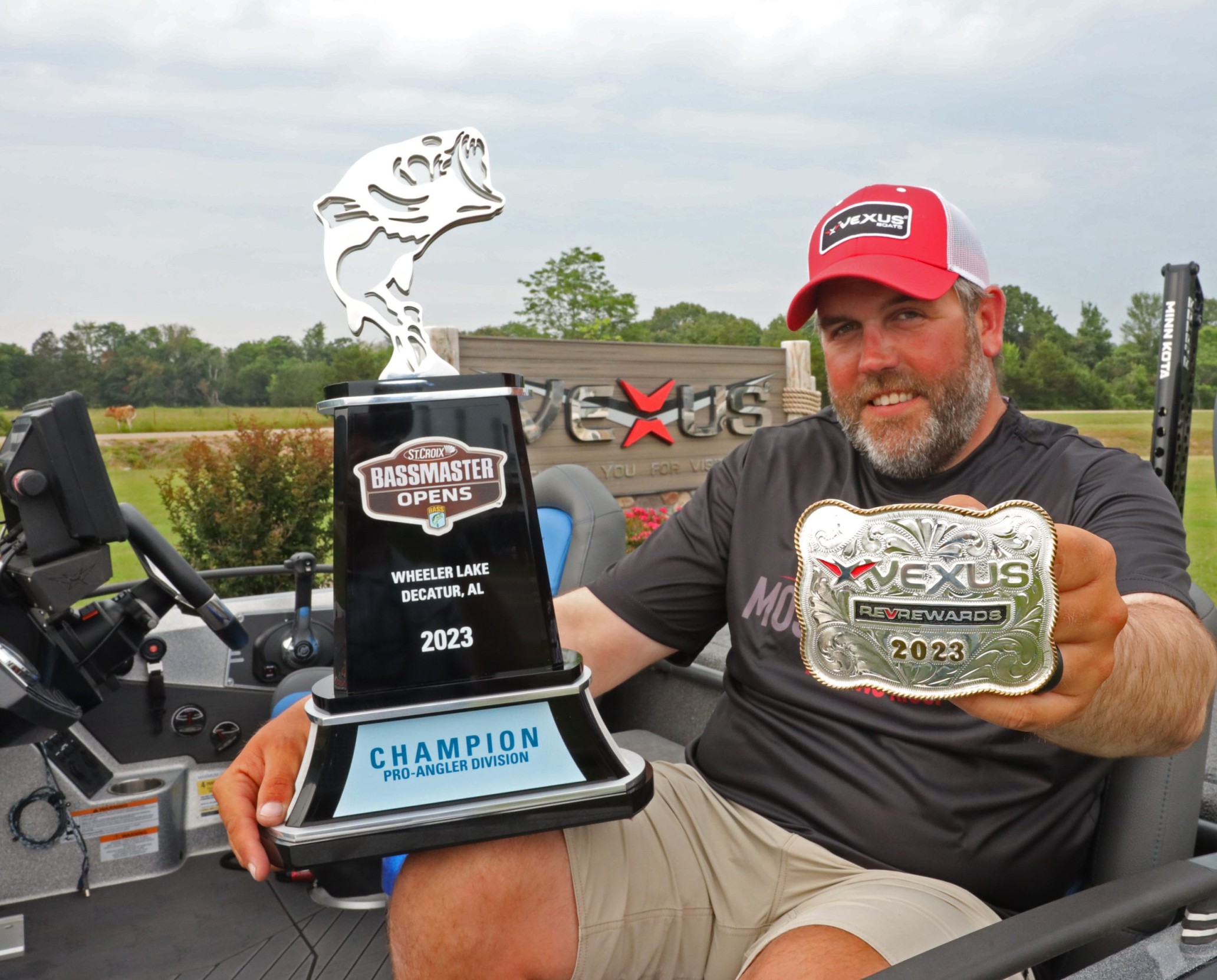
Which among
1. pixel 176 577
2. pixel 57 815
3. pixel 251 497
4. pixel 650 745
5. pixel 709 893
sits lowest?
pixel 57 815

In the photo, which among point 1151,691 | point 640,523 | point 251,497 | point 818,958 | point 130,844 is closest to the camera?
point 1151,691

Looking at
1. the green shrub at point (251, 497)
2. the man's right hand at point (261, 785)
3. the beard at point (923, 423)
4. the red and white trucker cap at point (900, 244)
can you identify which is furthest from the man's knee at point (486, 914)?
the green shrub at point (251, 497)

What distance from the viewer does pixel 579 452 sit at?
756 cm

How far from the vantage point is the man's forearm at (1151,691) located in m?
0.91

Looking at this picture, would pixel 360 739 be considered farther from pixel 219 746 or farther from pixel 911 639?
pixel 219 746

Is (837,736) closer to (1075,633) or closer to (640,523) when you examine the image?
(1075,633)

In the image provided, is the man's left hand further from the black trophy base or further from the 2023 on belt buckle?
the black trophy base

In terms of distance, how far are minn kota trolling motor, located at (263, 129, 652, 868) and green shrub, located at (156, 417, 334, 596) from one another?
374 centimetres

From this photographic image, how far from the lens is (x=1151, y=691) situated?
0.94 m

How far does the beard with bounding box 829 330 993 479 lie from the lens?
1.38 metres

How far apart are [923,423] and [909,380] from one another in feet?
0.23

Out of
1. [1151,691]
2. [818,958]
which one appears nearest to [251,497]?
[818,958]

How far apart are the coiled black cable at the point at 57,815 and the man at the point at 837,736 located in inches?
60.7

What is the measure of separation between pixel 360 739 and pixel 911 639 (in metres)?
0.67
